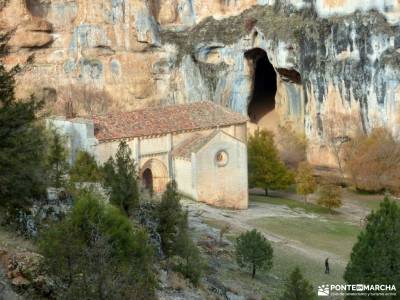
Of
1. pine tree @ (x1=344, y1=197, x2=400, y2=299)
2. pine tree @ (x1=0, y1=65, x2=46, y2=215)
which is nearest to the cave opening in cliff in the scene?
pine tree @ (x1=344, y1=197, x2=400, y2=299)

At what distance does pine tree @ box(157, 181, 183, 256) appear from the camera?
19.7 m

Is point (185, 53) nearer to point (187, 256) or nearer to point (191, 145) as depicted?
point (191, 145)

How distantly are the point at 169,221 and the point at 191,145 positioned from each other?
54.5 feet

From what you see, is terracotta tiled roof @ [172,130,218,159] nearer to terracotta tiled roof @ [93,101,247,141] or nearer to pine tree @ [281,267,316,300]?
terracotta tiled roof @ [93,101,247,141]

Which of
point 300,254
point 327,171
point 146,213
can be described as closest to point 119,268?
point 146,213

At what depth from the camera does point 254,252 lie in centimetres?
2222

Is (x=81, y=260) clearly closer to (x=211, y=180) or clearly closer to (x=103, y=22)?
(x=211, y=180)

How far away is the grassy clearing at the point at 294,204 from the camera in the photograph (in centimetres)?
3839

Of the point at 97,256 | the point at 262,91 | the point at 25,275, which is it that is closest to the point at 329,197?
the point at 262,91

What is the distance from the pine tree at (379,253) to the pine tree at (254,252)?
4466 mm

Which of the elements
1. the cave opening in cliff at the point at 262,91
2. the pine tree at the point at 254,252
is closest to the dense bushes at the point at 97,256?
the pine tree at the point at 254,252

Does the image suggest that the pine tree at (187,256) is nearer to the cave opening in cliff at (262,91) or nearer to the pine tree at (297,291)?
the pine tree at (297,291)

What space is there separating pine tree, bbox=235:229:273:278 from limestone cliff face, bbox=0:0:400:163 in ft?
89.0

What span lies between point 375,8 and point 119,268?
1513 inches
